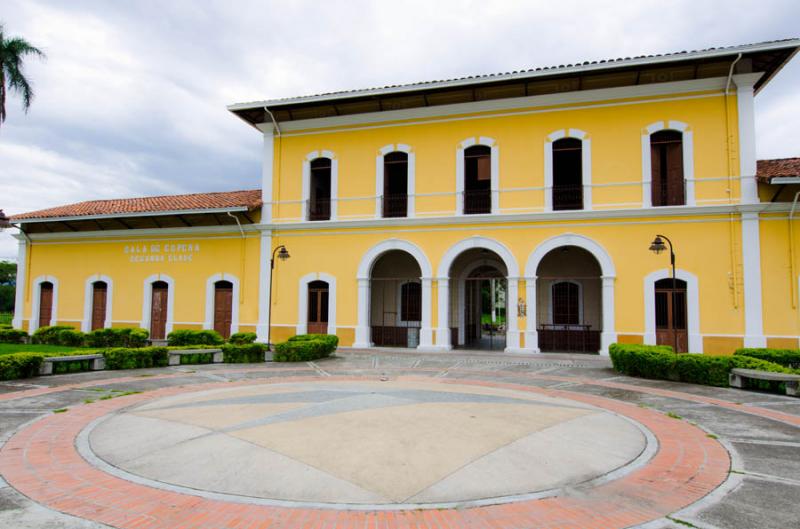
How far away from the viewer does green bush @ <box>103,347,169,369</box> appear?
12.4m

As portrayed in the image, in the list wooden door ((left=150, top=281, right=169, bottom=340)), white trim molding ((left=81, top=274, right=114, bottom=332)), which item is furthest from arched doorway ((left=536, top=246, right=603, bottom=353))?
white trim molding ((left=81, top=274, right=114, bottom=332))

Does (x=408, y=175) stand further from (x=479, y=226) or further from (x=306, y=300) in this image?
(x=306, y=300)

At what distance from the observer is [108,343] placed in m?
17.6

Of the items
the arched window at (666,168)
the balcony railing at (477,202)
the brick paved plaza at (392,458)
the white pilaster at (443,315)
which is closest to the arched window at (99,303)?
the brick paved plaza at (392,458)

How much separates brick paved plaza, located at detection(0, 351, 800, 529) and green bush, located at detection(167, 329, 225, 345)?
6480mm

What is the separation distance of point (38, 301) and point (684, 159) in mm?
27812

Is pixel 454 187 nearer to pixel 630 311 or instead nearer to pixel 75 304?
pixel 630 311

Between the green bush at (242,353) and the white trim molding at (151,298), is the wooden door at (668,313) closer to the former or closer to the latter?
the green bush at (242,353)

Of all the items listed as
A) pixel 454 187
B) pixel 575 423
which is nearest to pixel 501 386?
pixel 575 423

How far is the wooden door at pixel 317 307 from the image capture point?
1994 centimetres

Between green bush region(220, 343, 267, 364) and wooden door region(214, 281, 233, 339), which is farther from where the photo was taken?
wooden door region(214, 281, 233, 339)

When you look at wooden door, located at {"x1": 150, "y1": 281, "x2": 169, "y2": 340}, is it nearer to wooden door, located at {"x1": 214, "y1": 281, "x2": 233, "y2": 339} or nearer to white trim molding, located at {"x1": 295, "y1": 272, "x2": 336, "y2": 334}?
wooden door, located at {"x1": 214, "y1": 281, "x2": 233, "y2": 339}

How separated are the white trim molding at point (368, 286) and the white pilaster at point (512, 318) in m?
2.79

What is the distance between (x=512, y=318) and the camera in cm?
1778
